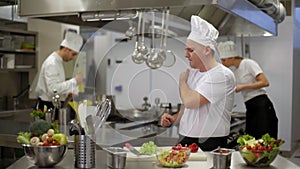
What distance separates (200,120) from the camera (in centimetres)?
200

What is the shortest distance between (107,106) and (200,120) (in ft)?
→ 1.83

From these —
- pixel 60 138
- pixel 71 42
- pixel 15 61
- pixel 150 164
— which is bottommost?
pixel 150 164

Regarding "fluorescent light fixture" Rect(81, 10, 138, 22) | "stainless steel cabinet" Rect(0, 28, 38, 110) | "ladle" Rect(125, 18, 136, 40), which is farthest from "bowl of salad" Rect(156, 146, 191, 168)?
"stainless steel cabinet" Rect(0, 28, 38, 110)

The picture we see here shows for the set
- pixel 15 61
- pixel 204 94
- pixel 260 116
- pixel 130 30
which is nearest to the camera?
pixel 204 94

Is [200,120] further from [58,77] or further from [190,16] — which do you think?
[58,77]

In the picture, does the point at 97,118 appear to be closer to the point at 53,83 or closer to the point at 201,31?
the point at 201,31

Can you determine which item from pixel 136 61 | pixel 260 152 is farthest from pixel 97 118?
pixel 136 61

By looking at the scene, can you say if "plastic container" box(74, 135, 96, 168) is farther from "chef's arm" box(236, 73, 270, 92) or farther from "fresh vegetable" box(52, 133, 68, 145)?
"chef's arm" box(236, 73, 270, 92)

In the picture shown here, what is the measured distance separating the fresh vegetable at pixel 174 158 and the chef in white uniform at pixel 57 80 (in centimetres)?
188

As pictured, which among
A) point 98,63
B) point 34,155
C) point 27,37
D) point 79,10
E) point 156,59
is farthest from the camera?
point 98,63

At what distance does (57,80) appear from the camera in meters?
3.38

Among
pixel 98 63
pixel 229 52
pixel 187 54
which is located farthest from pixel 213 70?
pixel 98 63

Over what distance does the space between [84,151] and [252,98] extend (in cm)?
224

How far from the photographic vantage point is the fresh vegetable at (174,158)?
5.06 ft
